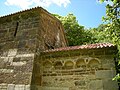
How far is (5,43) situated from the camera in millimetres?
7141

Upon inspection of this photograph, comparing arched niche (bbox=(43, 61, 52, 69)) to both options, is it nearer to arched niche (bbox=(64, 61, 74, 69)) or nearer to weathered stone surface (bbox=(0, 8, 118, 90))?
weathered stone surface (bbox=(0, 8, 118, 90))

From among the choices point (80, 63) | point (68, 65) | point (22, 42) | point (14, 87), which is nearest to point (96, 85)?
point (80, 63)

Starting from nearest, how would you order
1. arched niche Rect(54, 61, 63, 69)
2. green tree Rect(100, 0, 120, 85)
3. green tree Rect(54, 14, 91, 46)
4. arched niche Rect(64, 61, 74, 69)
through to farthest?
green tree Rect(100, 0, 120, 85), arched niche Rect(64, 61, 74, 69), arched niche Rect(54, 61, 63, 69), green tree Rect(54, 14, 91, 46)

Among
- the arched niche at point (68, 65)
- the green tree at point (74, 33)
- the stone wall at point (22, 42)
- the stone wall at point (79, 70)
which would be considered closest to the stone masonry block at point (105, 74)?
the stone wall at point (79, 70)

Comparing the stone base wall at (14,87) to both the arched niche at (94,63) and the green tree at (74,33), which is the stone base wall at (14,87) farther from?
the green tree at (74,33)

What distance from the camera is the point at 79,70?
566 centimetres

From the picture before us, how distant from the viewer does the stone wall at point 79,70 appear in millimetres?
5314

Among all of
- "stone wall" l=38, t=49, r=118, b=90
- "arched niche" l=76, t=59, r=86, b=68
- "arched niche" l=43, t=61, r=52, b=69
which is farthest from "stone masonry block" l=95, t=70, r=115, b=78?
"arched niche" l=43, t=61, r=52, b=69

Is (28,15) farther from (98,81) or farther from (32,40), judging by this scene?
(98,81)

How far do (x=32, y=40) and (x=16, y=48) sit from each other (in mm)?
728

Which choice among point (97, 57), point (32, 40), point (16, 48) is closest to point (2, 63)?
point (16, 48)

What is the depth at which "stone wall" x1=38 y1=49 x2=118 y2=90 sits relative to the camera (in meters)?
5.31

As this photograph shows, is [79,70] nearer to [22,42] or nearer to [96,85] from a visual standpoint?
[96,85]

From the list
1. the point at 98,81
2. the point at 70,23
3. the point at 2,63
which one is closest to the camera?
the point at 98,81
